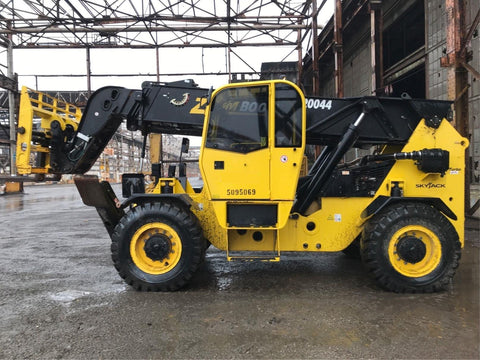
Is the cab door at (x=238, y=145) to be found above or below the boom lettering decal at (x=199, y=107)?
below

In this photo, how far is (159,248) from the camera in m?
3.96


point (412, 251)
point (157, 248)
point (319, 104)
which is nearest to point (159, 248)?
point (157, 248)

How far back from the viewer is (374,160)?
4539 millimetres

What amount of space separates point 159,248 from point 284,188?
1672 mm

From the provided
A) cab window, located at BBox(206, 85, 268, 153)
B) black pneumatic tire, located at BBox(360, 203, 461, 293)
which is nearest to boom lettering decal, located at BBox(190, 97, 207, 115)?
cab window, located at BBox(206, 85, 268, 153)

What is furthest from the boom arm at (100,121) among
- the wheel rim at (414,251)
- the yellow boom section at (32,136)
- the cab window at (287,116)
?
the wheel rim at (414,251)

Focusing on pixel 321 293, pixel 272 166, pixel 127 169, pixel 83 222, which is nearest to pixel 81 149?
pixel 272 166

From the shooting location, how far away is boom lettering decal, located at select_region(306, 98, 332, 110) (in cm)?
430

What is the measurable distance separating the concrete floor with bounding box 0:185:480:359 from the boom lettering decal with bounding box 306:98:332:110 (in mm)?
2297

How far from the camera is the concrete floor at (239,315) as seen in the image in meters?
2.75

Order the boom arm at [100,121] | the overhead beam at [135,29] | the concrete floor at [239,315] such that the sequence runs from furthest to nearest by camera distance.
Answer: the overhead beam at [135,29], the boom arm at [100,121], the concrete floor at [239,315]

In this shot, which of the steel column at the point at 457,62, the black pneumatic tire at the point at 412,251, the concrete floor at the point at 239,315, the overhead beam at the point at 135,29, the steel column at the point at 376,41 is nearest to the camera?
the concrete floor at the point at 239,315

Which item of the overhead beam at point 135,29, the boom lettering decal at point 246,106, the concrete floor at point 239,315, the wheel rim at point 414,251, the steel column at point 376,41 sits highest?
the overhead beam at point 135,29

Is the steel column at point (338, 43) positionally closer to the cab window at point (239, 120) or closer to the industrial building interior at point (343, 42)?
the industrial building interior at point (343, 42)
